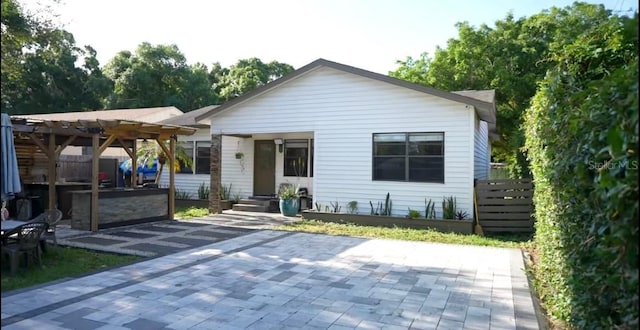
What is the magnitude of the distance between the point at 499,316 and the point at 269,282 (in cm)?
285

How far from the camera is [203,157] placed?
51.1ft

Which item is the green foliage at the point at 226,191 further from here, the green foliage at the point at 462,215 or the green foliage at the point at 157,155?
the green foliage at the point at 462,215

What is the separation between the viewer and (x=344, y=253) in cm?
757

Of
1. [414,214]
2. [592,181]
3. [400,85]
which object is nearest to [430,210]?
[414,214]

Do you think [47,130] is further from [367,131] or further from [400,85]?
[400,85]

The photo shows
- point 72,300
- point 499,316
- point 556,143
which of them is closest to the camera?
point 556,143

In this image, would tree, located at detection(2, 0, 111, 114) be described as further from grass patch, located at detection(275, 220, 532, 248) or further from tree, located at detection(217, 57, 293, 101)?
grass patch, located at detection(275, 220, 532, 248)

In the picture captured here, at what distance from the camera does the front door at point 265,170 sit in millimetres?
14758

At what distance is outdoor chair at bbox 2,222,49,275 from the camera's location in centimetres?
577

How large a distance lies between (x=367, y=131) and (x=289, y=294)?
7.25m

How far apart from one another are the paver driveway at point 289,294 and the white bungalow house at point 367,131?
11.9 ft

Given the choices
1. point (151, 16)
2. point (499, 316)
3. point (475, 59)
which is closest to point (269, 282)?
point (499, 316)

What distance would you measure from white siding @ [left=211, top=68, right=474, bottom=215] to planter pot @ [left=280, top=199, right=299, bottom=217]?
2.51ft

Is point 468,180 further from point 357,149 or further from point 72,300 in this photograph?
point 72,300
